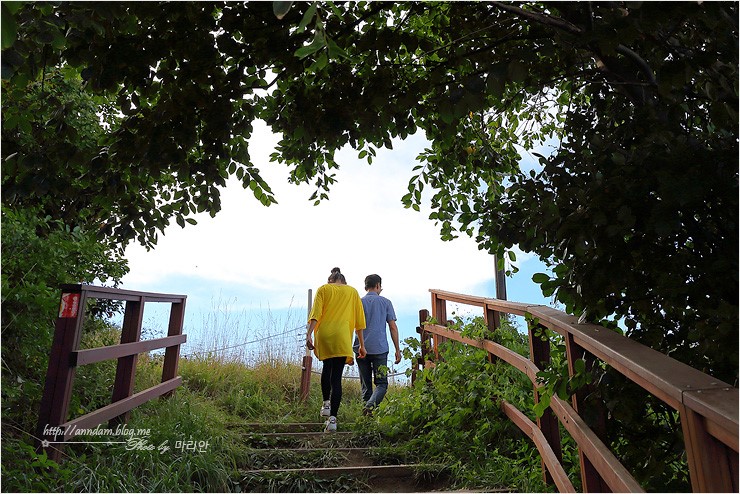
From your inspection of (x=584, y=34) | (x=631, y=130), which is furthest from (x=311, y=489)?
(x=584, y=34)

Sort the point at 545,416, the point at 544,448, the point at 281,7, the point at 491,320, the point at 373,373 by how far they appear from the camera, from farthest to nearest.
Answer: the point at 373,373
the point at 491,320
the point at 545,416
the point at 544,448
the point at 281,7

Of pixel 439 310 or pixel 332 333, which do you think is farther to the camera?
pixel 439 310

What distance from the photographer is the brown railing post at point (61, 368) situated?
127 inches

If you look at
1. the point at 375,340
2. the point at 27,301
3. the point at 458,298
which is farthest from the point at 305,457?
the point at 27,301

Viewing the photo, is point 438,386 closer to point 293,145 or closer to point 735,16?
point 293,145

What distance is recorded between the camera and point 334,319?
568 cm

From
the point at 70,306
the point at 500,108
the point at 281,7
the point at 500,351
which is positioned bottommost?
the point at 500,351

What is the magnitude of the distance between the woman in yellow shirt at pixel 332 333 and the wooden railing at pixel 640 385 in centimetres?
214

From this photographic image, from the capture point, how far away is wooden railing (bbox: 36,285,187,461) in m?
3.23

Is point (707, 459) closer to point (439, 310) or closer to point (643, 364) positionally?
point (643, 364)

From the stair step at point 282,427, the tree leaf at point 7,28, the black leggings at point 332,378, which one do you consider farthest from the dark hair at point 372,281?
the tree leaf at point 7,28

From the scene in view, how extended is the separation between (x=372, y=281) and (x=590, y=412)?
4.54 metres

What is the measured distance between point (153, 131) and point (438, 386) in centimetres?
304

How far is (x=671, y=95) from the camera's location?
2049 millimetres
